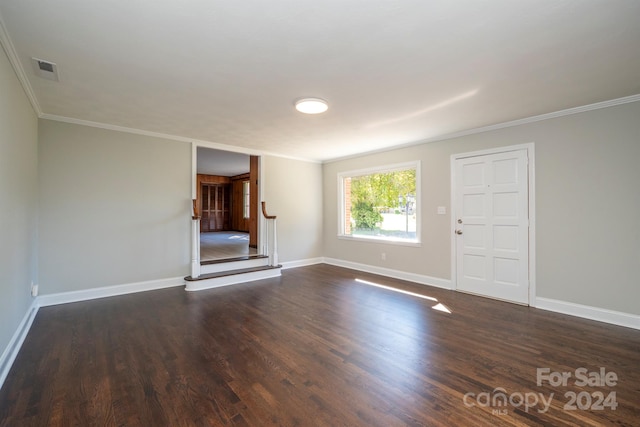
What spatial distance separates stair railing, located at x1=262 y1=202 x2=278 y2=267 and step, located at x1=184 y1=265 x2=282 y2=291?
203mm

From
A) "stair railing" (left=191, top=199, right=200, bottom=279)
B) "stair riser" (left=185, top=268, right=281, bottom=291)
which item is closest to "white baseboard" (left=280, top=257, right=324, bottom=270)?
"stair riser" (left=185, top=268, right=281, bottom=291)

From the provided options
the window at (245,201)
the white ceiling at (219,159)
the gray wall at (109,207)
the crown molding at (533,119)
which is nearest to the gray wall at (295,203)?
the white ceiling at (219,159)

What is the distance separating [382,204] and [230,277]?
10.5 ft

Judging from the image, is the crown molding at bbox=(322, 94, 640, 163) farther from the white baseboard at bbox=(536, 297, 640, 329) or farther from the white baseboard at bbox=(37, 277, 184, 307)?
the white baseboard at bbox=(37, 277, 184, 307)

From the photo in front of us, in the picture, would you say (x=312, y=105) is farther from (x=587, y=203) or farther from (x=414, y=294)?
(x=587, y=203)

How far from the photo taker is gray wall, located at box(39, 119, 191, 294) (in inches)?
148

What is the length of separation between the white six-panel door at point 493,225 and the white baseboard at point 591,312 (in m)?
0.24

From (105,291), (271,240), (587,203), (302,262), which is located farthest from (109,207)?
(587,203)

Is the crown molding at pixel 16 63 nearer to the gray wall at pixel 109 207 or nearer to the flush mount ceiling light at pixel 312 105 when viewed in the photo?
the gray wall at pixel 109 207

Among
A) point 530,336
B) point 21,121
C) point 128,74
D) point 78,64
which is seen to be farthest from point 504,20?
point 21,121

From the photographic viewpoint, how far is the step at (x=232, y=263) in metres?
4.99

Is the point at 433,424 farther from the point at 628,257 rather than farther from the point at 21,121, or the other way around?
the point at 21,121

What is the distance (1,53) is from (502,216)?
17.8 ft

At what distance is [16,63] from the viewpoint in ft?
7.75
